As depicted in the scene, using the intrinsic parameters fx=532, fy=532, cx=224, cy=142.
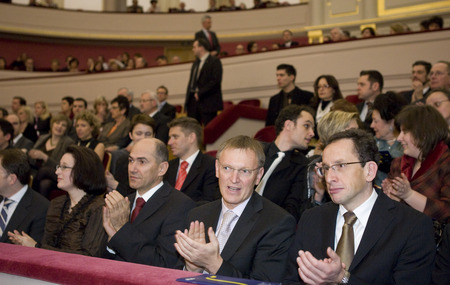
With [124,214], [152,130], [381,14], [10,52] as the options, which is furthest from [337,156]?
[10,52]

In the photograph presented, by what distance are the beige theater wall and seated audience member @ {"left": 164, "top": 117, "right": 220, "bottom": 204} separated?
348cm

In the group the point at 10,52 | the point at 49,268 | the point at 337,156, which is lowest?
the point at 49,268

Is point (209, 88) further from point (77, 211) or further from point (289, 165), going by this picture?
point (77, 211)

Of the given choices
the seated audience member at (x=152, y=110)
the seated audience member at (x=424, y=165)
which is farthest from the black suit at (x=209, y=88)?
the seated audience member at (x=424, y=165)

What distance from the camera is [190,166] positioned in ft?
11.2

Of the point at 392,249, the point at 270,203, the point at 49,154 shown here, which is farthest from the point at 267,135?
the point at 392,249

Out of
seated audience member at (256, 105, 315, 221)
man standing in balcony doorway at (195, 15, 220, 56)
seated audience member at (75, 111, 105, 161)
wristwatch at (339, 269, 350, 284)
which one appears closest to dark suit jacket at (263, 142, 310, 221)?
seated audience member at (256, 105, 315, 221)

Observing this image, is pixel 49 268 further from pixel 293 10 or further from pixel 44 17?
pixel 44 17

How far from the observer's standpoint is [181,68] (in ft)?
26.7

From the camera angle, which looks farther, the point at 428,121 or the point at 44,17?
the point at 44,17

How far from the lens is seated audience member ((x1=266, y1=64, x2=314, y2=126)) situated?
5.22m

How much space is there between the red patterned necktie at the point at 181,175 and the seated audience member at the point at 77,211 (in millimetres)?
589

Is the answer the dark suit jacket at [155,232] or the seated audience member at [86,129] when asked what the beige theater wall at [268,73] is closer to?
the seated audience member at [86,129]

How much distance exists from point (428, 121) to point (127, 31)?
9.90 metres
